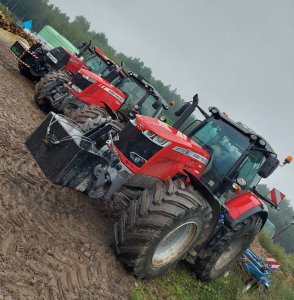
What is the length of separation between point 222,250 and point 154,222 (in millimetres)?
1945

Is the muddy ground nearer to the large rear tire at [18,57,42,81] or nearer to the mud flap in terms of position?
the mud flap

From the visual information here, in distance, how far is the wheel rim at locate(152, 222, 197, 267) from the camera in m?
4.68

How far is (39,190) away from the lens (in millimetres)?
4820

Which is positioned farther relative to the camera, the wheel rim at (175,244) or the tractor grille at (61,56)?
the tractor grille at (61,56)

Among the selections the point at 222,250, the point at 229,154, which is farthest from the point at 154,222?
the point at 229,154

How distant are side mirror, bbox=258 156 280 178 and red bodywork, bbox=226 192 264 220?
0.58 metres

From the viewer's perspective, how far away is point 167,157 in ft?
15.5

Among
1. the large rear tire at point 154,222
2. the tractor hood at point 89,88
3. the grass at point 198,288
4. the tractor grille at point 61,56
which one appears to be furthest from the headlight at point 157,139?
the tractor grille at point 61,56

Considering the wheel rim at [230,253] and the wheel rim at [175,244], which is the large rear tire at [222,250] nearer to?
the wheel rim at [230,253]

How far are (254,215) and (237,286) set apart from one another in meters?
1.42

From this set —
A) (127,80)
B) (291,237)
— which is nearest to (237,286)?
(127,80)

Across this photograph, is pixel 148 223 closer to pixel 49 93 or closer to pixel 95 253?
pixel 95 253

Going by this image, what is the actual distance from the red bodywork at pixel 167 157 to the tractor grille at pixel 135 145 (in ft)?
0.16

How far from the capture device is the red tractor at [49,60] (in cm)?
1133
